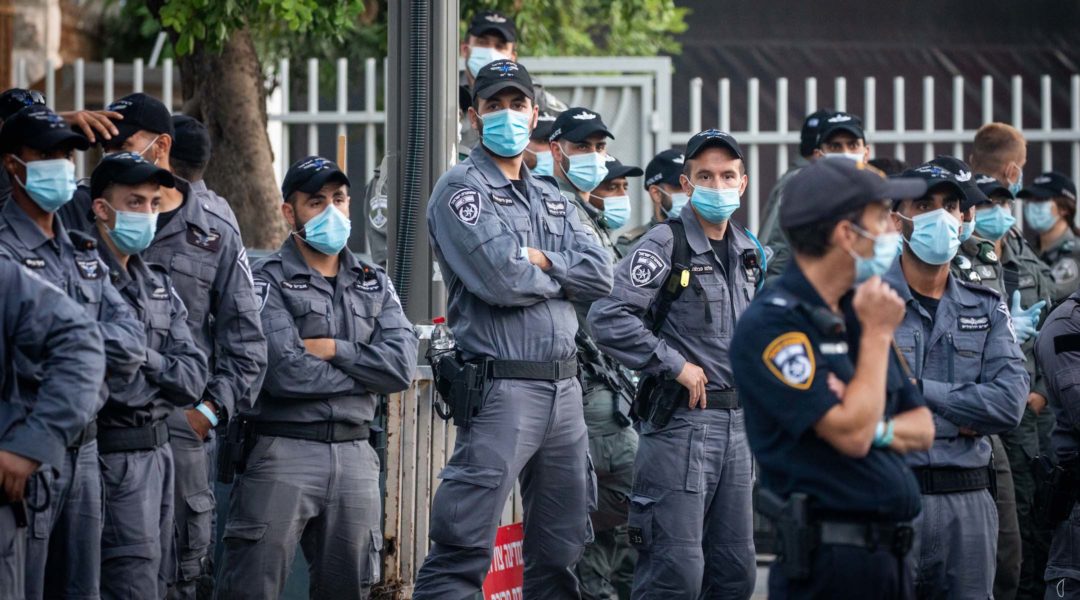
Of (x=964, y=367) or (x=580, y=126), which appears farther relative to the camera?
(x=580, y=126)

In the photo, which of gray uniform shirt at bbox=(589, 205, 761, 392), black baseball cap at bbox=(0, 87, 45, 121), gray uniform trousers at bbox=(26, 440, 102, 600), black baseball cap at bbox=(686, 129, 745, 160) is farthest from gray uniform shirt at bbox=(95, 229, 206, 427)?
black baseball cap at bbox=(686, 129, 745, 160)

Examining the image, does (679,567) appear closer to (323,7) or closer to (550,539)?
(550,539)

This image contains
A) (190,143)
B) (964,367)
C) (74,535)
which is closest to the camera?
(74,535)

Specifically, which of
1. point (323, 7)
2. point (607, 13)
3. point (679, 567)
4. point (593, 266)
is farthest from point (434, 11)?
point (607, 13)

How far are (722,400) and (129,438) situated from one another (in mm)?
2473

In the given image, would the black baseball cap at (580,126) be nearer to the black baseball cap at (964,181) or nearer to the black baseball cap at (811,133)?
the black baseball cap at (811,133)

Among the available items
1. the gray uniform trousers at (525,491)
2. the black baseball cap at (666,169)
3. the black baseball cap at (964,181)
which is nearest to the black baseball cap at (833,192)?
the gray uniform trousers at (525,491)

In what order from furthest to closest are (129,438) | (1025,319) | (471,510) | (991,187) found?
(991,187), (1025,319), (471,510), (129,438)

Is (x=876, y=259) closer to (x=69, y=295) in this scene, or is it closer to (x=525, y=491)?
(x=525, y=491)

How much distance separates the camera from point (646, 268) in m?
6.96

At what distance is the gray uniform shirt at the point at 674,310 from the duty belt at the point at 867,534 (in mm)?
2408

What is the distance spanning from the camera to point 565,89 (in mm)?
11711

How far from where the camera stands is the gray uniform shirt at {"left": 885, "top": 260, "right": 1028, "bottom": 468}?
613 cm

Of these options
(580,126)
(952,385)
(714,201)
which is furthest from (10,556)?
(580,126)
